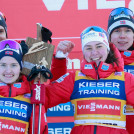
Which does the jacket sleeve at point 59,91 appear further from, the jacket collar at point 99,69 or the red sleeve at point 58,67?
the red sleeve at point 58,67

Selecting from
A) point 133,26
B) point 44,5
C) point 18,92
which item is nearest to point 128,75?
point 133,26

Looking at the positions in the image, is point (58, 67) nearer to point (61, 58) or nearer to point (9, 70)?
point (61, 58)

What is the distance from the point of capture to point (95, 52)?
3.05 m

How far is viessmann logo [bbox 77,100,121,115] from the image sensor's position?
2.93 metres

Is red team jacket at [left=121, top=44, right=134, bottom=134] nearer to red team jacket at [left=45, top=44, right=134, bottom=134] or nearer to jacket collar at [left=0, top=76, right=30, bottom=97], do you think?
red team jacket at [left=45, top=44, right=134, bottom=134]

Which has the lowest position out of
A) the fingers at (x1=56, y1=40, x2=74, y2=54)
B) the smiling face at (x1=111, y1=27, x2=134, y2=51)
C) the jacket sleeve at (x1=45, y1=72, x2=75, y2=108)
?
the jacket sleeve at (x1=45, y1=72, x2=75, y2=108)

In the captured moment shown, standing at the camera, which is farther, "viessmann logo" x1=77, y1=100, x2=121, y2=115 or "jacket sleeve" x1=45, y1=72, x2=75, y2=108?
"jacket sleeve" x1=45, y1=72, x2=75, y2=108

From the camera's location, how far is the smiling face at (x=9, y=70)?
291cm

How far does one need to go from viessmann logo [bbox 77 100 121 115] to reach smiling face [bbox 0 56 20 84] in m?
0.71

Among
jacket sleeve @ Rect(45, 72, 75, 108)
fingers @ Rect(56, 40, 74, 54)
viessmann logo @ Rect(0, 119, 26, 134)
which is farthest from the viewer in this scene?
fingers @ Rect(56, 40, 74, 54)

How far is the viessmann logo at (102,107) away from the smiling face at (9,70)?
28.1 inches

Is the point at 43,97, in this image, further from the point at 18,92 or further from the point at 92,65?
the point at 92,65

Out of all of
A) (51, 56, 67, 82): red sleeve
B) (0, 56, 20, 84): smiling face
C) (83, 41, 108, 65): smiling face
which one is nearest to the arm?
(51, 56, 67, 82): red sleeve

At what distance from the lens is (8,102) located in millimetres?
2840
